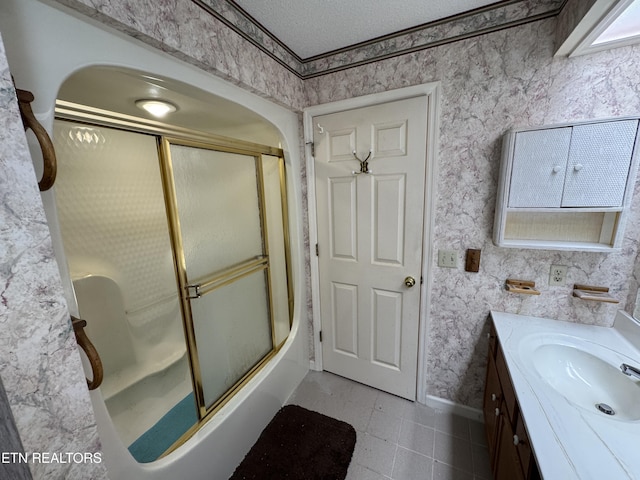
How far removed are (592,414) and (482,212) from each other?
0.94 m

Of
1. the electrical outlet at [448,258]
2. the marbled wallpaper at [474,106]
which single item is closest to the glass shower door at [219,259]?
the marbled wallpaper at [474,106]

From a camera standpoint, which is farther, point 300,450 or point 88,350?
point 300,450

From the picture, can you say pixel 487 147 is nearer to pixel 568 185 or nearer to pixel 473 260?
pixel 568 185

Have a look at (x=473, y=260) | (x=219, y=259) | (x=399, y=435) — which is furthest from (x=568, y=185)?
(x=219, y=259)

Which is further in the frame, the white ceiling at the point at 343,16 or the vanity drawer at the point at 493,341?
the vanity drawer at the point at 493,341

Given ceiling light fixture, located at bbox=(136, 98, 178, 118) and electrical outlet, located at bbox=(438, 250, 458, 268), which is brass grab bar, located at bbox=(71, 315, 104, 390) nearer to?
ceiling light fixture, located at bbox=(136, 98, 178, 118)

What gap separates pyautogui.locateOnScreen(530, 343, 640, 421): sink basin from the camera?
0.92m

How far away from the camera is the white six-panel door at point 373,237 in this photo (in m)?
1.55

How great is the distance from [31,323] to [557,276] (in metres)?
2.03

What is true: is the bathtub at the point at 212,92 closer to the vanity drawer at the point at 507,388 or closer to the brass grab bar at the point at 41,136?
the brass grab bar at the point at 41,136

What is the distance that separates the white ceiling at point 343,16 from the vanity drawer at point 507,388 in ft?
5.54

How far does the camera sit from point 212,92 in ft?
3.88

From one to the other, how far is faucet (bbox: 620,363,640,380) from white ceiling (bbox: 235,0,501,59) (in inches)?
65.0

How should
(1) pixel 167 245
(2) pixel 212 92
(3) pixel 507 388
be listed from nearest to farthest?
(3) pixel 507 388
(2) pixel 212 92
(1) pixel 167 245
